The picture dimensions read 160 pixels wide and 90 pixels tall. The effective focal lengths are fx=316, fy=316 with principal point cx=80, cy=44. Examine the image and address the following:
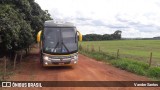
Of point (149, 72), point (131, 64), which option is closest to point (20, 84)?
point (149, 72)

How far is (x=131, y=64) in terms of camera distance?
21.7 meters

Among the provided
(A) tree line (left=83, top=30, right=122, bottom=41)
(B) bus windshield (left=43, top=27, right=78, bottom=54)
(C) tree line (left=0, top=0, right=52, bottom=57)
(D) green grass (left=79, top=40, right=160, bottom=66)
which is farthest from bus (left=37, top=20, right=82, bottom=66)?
(A) tree line (left=83, top=30, right=122, bottom=41)

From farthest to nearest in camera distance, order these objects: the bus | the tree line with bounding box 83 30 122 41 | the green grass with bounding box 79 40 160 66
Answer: the tree line with bounding box 83 30 122 41 < the green grass with bounding box 79 40 160 66 < the bus

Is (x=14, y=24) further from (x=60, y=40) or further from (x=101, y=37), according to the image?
(x=101, y=37)

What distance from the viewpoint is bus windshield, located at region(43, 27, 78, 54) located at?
67.6ft

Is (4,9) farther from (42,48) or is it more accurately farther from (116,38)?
(116,38)

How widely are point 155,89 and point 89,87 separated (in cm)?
284

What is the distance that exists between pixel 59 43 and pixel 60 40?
0.75 ft

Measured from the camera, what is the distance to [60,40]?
20.8 m

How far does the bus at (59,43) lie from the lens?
20.4 metres

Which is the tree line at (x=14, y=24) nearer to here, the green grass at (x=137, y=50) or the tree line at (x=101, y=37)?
the green grass at (x=137, y=50)

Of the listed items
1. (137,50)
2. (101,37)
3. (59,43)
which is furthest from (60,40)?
(101,37)

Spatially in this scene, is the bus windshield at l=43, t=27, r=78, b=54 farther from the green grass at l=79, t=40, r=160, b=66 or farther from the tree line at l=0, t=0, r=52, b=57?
the green grass at l=79, t=40, r=160, b=66

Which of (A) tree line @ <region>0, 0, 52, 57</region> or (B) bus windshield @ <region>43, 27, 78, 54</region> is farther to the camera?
(B) bus windshield @ <region>43, 27, 78, 54</region>
